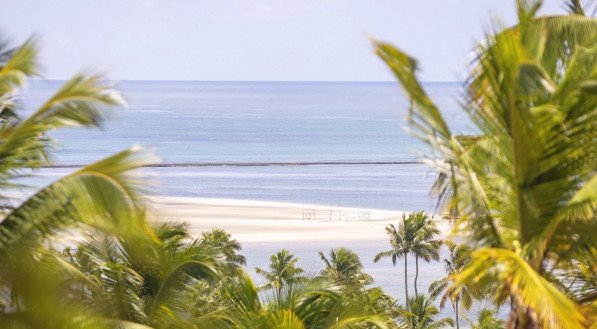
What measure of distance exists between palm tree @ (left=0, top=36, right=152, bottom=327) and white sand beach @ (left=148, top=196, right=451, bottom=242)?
52.1 meters

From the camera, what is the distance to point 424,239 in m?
57.8

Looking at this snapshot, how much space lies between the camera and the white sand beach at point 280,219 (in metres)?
63.9

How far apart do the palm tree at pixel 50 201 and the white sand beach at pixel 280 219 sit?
2051 inches

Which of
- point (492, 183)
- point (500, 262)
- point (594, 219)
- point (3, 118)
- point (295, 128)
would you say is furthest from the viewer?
point (295, 128)

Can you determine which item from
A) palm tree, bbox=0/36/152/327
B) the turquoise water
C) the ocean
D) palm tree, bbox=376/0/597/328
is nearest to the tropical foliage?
the ocean

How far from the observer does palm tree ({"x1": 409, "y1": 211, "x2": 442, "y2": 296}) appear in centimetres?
5672

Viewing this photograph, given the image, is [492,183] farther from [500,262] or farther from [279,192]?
[279,192]

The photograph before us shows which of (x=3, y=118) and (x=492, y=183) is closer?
(x=492, y=183)

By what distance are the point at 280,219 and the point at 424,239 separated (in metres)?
15.3

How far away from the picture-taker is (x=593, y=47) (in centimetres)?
742

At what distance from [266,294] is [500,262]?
14.5 feet

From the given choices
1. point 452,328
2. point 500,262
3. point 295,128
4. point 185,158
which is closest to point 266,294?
point 500,262

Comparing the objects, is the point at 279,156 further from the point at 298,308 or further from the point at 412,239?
the point at 298,308

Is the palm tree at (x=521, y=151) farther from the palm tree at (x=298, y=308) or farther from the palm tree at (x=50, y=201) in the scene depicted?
the palm tree at (x=298, y=308)
